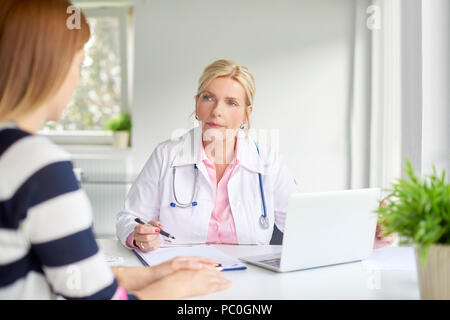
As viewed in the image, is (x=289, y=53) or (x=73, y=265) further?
(x=289, y=53)

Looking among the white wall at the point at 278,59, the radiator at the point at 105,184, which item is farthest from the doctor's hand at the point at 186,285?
the radiator at the point at 105,184

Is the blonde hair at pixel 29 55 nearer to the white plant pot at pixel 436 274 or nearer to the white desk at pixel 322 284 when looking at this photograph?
the white desk at pixel 322 284

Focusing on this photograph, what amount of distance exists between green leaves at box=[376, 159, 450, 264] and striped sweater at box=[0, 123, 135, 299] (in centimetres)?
57

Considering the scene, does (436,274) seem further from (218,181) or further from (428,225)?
(218,181)

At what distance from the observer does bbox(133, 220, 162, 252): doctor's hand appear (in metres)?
1.42

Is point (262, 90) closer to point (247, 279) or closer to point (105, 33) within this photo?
point (105, 33)

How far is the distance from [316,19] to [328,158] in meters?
1.11

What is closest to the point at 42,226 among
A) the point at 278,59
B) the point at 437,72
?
the point at 437,72

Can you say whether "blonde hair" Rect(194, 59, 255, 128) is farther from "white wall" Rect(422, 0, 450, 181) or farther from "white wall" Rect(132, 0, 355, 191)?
"white wall" Rect(132, 0, 355, 191)

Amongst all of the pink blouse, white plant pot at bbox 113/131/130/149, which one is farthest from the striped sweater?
white plant pot at bbox 113/131/130/149

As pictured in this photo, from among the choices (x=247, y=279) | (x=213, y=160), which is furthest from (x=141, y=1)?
(x=247, y=279)

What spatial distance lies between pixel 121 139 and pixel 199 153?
215 cm

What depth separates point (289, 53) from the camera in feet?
12.1

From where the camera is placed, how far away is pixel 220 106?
1.89m
